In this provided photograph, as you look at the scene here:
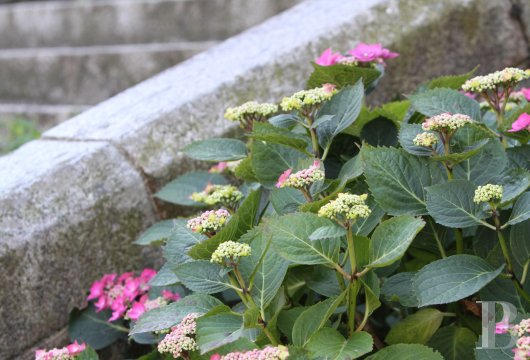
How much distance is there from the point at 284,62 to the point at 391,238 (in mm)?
1196

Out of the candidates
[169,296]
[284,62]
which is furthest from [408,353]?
[284,62]

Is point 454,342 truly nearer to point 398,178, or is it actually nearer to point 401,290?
point 401,290

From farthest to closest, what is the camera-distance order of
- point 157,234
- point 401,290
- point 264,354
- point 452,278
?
1. point 157,234
2. point 401,290
3. point 452,278
4. point 264,354

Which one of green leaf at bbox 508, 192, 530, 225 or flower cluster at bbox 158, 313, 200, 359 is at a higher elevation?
green leaf at bbox 508, 192, 530, 225

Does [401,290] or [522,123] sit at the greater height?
[522,123]

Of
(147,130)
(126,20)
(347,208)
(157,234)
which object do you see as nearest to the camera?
(347,208)

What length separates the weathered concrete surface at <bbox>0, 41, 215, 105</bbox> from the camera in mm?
4309

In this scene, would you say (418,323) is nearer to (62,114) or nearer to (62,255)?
(62,255)

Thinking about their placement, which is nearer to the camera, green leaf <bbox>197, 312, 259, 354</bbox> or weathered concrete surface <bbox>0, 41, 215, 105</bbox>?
green leaf <bbox>197, 312, 259, 354</bbox>

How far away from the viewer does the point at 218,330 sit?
4.20 feet

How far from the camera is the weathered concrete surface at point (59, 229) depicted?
1.85m

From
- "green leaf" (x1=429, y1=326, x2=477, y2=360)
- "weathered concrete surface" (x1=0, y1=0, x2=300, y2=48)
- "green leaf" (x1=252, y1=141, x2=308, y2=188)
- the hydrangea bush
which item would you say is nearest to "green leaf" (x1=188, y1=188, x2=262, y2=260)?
the hydrangea bush

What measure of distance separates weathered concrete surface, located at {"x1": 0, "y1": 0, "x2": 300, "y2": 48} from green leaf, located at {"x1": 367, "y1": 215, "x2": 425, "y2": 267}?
285cm

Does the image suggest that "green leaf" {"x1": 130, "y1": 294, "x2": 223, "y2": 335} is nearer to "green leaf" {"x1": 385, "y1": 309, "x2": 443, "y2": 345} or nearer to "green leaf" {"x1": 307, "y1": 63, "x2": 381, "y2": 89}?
"green leaf" {"x1": 385, "y1": 309, "x2": 443, "y2": 345}
